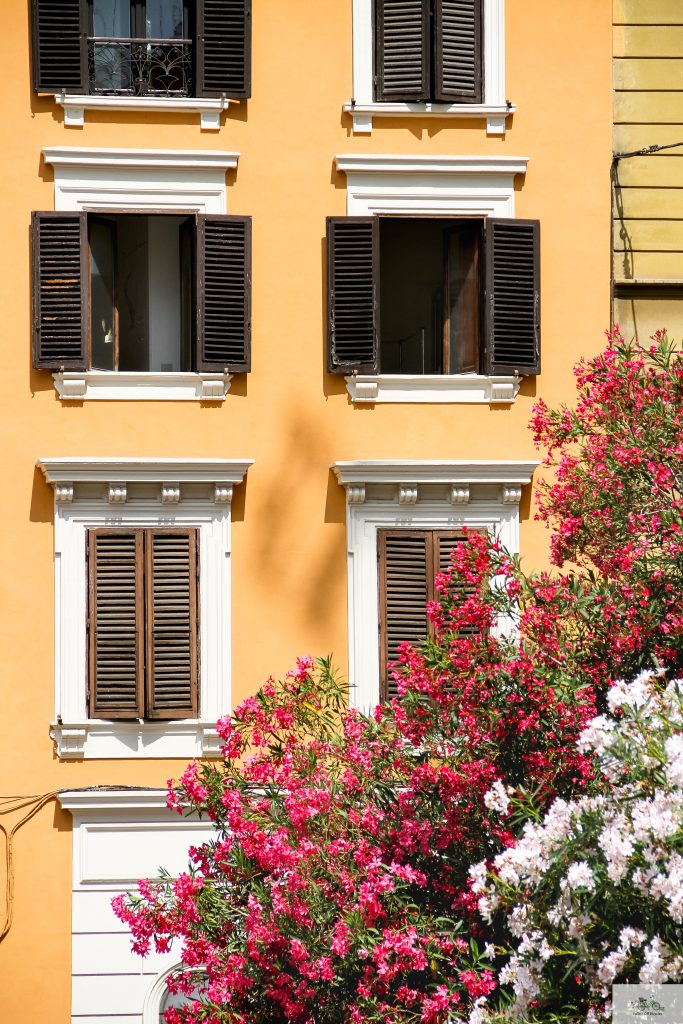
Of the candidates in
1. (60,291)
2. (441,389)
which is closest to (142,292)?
(60,291)

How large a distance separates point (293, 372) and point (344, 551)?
179cm

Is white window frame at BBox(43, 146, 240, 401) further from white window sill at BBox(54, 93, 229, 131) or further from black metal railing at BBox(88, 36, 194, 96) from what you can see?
black metal railing at BBox(88, 36, 194, 96)

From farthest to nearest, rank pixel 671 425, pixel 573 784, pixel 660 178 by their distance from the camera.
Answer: pixel 660 178, pixel 671 425, pixel 573 784

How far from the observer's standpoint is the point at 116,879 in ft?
50.1

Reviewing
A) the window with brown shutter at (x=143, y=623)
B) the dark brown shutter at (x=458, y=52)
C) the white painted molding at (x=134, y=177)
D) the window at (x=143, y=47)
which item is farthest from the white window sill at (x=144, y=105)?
the window with brown shutter at (x=143, y=623)

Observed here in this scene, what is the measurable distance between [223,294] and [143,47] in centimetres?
255

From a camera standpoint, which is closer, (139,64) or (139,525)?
(139,525)

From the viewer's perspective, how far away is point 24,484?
15.6m

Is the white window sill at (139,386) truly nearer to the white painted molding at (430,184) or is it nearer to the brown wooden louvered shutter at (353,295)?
the brown wooden louvered shutter at (353,295)

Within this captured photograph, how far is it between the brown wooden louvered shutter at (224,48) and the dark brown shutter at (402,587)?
4.53 m

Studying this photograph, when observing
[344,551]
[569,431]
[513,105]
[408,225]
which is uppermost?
[513,105]

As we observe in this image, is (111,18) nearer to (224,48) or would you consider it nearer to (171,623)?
(224,48)

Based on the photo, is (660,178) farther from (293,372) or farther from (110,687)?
(110,687)

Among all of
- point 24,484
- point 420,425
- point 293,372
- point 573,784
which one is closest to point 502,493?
→ point 420,425
